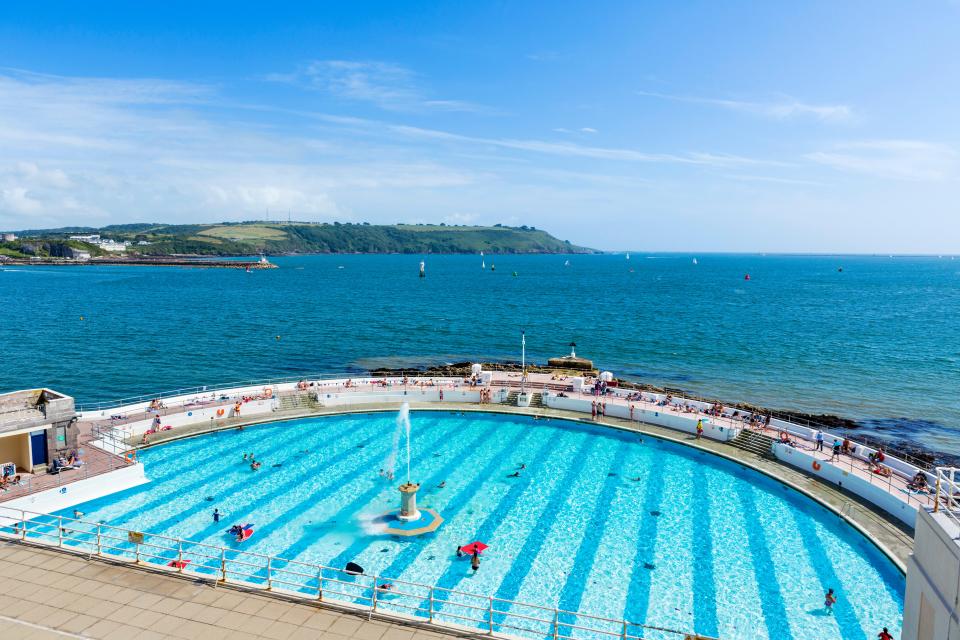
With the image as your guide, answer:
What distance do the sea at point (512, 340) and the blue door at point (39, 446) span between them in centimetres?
2308

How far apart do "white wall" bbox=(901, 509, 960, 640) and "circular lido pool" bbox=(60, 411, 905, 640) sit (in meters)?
8.61

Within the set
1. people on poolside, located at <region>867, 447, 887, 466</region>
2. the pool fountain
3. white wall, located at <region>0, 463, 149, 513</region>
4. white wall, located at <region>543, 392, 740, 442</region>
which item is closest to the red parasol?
the pool fountain

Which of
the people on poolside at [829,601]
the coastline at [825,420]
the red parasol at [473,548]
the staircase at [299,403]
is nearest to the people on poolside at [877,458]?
the coastline at [825,420]

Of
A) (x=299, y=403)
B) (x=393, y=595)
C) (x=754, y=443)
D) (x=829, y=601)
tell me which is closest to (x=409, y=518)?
(x=393, y=595)

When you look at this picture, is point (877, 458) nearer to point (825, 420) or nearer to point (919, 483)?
point (919, 483)

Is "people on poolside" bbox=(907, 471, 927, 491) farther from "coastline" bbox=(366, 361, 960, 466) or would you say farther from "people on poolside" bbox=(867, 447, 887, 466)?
"coastline" bbox=(366, 361, 960, 466)

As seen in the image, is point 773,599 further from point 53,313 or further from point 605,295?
point 605,295

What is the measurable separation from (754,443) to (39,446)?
3445 centimetres

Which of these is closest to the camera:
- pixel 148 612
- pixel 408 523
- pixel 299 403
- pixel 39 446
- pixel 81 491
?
pixel 148 612

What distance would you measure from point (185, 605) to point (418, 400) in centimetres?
2646

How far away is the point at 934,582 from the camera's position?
9508 millimetres

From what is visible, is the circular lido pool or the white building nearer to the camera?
the white building

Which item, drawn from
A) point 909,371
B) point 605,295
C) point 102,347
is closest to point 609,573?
point 909,371

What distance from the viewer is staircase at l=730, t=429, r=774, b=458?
31.2 metres
